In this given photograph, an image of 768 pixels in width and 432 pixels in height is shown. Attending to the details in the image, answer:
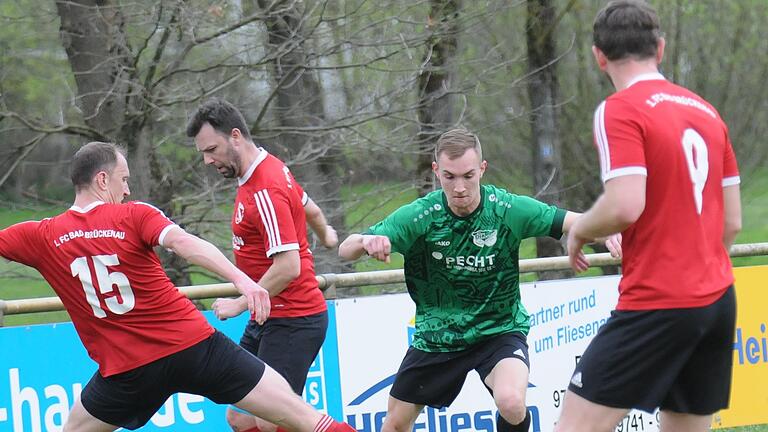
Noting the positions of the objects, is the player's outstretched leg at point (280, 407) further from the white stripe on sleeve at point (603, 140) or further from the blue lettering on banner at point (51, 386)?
the white stripe on sleeve at point (603, 140)

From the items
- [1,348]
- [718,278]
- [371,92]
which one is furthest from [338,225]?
[718,278]

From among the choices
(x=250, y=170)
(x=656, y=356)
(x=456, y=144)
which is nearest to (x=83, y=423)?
(x=250, y=170)

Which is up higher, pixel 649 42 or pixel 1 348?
pixel 649 42

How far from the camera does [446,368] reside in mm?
6223

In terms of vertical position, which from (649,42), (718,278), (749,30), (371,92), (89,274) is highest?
(749,30)

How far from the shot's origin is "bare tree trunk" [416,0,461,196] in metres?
10.4

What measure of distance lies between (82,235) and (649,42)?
2992 millimetres

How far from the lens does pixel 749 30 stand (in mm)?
12711

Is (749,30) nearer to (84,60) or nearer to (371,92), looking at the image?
(371,92)

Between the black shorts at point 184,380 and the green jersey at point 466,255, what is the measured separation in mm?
1043

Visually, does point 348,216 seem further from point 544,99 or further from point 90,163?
point 90,163

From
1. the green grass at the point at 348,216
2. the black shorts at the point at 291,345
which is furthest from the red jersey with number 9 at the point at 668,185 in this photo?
the green grass at the point at 348,216

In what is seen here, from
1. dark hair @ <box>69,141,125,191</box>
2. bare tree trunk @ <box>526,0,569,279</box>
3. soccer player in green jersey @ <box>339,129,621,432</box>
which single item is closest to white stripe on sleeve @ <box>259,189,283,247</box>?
soccer player in green jersey @ <box>339,129,621,432</box>

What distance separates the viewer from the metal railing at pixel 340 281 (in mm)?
7258
